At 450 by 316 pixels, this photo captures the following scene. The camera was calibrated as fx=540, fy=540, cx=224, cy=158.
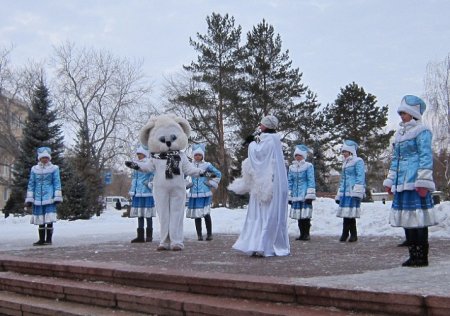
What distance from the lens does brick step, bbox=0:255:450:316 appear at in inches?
162

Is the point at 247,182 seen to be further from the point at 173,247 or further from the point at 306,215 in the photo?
the point at 306,215

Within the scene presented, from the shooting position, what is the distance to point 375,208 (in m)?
17.8

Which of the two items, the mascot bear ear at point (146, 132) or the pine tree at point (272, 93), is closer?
the mascot bear ear at point (146, 132)

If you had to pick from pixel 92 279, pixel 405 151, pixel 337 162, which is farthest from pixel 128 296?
pixel 337 162

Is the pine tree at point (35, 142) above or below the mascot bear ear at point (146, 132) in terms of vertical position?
above

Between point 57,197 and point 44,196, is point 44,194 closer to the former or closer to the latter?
point 44,196

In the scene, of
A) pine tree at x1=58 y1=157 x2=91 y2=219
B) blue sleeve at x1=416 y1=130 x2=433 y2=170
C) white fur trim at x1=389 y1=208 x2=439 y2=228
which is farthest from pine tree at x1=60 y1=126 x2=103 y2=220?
blue sleeve at x1=416 y1=130 x2=433 y2=170

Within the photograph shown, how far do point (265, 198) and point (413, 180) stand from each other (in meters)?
2.43

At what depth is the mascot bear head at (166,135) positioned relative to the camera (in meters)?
9.68

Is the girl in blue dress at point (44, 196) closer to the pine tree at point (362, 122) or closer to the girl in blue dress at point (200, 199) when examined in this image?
the girl in blue dress at point (200, 199)

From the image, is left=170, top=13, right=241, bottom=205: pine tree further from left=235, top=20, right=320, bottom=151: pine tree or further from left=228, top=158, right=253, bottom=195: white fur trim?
left=228, top=158, right=253, bottom=195: white fur trim

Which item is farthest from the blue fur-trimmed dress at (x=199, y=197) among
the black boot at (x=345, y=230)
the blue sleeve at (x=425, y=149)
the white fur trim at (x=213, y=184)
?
the blue sleeve at (x=425, y=149)

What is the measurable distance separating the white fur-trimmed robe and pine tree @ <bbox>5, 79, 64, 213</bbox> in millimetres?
22104

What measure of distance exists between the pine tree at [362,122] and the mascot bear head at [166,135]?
37.3 m
